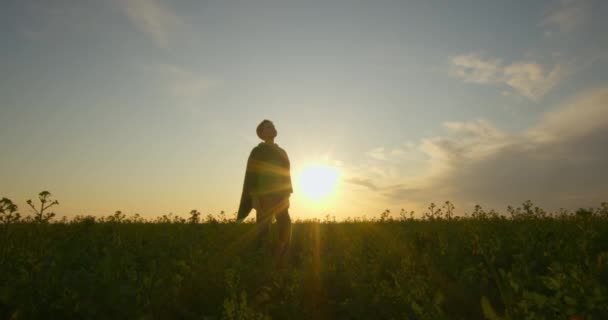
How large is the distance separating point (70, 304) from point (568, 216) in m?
11.3

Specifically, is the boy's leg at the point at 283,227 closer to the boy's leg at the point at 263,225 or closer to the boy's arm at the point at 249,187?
the boy's leg at the point at 263,225

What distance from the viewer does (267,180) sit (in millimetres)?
8594

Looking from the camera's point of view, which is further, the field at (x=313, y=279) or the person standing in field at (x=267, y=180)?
the person standing in field at (x=267, y=180)

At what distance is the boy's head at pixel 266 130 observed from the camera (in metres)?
8.53

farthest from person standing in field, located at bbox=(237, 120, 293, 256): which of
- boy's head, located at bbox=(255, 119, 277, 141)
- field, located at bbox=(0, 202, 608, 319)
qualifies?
field, located at bbox=(0, 202, 608, 319)

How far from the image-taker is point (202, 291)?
17.7 ft

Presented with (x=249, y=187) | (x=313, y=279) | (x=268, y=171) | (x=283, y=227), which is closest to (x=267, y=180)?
(x=268, y=171)

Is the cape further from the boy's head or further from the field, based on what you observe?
the field

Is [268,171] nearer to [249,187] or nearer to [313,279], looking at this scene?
[249,187]

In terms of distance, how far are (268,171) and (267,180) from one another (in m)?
0.17

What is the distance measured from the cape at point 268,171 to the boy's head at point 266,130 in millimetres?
172

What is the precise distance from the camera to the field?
10.6ft

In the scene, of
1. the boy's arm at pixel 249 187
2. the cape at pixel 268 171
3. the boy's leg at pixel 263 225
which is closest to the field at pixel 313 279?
the boy's leg at pixel 263 225

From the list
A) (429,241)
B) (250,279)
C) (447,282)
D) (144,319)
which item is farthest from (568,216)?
(144,319)
